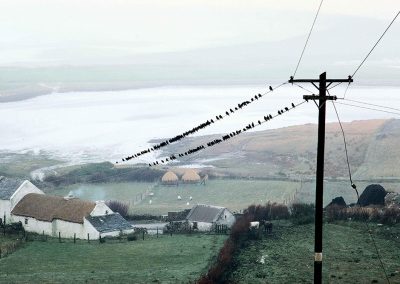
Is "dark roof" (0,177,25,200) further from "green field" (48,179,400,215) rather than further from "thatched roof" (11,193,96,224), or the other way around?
"green field" (48,179,400,215)

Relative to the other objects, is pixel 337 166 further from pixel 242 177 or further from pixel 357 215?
pixel 357 215

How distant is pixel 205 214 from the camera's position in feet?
188

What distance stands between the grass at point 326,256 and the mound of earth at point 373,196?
9.46 metres

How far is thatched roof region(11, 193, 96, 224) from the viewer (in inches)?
2140

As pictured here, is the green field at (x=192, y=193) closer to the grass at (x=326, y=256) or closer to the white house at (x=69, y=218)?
the white house at (x=69, y=218)

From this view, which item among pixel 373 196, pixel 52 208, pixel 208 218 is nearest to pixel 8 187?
pixel 52 208

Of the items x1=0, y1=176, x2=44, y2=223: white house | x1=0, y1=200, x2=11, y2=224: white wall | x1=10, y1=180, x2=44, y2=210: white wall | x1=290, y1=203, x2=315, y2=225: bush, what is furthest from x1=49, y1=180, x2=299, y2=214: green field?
x1=0, y1=200, x2=11, y2=224: white wall

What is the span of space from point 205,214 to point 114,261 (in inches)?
667

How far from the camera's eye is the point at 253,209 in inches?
2293

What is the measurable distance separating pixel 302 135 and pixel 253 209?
1991 inches

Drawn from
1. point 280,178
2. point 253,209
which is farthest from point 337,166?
point 253,209

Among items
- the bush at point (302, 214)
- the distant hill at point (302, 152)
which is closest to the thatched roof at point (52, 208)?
the bush at point (302, 214)

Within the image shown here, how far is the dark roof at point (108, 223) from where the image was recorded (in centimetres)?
5222

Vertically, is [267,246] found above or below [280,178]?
below
